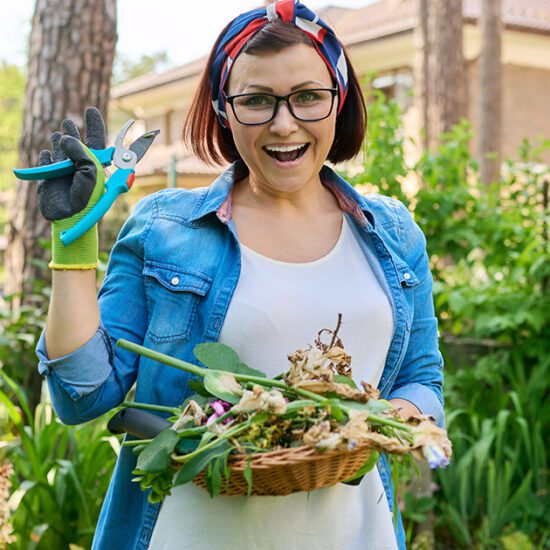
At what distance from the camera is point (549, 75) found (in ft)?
54.3

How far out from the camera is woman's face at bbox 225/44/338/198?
1.73m

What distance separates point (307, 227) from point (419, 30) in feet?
24.1

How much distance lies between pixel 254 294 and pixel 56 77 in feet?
9.73

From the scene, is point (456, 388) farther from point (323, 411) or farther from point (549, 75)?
point (549, 75)

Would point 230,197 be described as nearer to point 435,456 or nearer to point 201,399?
point 201,399

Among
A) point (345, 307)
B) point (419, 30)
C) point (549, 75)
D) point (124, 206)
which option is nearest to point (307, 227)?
point (345, 307)

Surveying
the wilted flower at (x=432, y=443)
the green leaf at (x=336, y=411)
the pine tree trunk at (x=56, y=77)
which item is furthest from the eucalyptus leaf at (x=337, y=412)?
the pine tree trunk at (x=56, y=77)

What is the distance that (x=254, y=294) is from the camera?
1.73 m

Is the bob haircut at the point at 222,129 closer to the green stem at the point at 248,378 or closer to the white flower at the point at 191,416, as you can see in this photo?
the green stem at the point at 248,378

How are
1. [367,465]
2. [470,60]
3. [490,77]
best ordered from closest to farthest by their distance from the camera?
[367,465] → [490,77] → [470,60]

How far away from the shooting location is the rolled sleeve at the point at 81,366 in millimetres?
1589

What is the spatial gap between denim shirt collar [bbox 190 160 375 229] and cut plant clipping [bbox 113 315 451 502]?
1.40 ft

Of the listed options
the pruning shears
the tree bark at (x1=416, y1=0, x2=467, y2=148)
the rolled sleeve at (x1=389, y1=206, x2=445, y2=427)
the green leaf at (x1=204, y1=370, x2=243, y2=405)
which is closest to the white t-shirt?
the rolled sleeve at (x1=389, y1=206, x2=445, y2=427)

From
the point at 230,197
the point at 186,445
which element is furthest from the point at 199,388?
the point at 230,197
